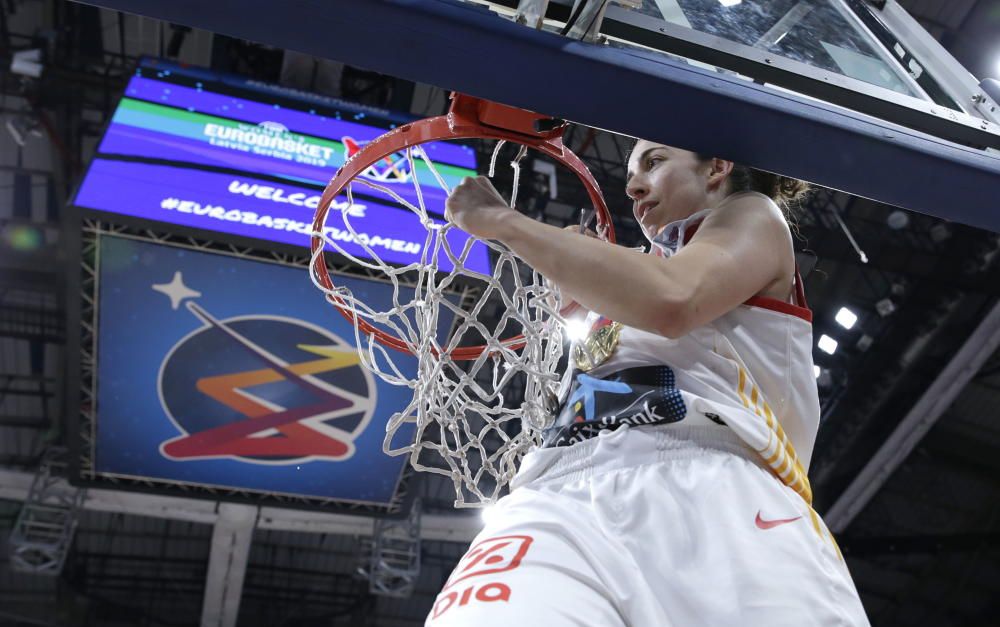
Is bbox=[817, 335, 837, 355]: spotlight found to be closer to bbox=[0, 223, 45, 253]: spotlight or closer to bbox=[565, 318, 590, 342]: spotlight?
bbox=[565, 318, 590, 342]: spotlight

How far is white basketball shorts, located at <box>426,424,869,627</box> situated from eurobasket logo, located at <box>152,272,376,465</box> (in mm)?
3516

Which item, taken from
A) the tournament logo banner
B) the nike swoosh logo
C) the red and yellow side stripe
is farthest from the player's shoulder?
the tournament logo banner

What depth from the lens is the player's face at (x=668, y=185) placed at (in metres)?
1.76

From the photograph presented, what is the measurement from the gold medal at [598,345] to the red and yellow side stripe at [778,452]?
231 millimetres

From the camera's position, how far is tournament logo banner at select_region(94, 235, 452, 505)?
4.46 m

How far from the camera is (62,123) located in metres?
6.93

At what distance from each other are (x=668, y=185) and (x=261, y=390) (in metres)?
3.63

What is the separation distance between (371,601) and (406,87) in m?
6.58

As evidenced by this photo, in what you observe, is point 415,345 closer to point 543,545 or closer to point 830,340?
point 543,545

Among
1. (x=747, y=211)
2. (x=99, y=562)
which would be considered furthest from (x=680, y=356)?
(x=99, y=562)

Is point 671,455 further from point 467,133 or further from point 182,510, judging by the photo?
point 182,510

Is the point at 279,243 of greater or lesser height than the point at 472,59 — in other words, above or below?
below

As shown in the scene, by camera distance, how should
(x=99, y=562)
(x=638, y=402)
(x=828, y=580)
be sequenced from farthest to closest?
(x=99, y=562), (x=638, y=402), (x=828, y=580)

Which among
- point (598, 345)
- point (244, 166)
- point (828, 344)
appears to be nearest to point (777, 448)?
point (598, 345)
